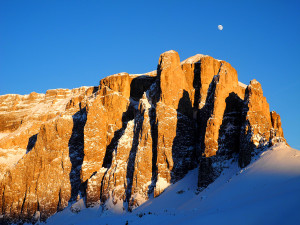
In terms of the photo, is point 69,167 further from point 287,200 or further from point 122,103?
point 287,200

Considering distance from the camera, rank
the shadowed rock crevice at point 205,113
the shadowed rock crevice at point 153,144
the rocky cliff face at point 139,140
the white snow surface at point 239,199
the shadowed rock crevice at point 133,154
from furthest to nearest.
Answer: the shadowed rock crevice at point 133,154 → the shadowed rock crevice at point 153,144 → the shadowed rock crevice at point 205,113 → the rocky cliff face at point 139,140 → the white snow surface at point 239,199

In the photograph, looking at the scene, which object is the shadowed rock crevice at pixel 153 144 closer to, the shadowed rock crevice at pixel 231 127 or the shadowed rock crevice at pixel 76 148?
the shadowed rock crevice at pixel 231 127

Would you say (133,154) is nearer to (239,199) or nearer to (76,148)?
(76,148)

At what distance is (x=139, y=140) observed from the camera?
169 feet

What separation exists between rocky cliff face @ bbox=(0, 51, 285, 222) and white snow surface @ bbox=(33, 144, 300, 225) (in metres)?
2.39

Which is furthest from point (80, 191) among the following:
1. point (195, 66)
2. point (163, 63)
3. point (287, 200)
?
point (287, 200)

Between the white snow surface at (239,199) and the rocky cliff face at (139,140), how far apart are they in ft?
7.84

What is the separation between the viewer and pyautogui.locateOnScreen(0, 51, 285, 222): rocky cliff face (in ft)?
141

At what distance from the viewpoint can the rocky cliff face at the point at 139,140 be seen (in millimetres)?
43125

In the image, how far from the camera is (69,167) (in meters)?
60.9

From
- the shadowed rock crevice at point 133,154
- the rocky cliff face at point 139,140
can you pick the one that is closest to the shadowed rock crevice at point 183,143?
the rocky cliff face at point 139,140

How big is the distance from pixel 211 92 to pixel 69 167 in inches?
1153

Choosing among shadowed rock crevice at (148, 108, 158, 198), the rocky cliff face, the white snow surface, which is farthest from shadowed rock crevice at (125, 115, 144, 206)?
the white snow surface

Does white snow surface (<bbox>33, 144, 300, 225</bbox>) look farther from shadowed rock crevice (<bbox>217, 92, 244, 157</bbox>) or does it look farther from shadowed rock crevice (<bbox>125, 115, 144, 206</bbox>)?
shadowed rock crevice (<bbox>125, 115, 144, 206</bbox>)
